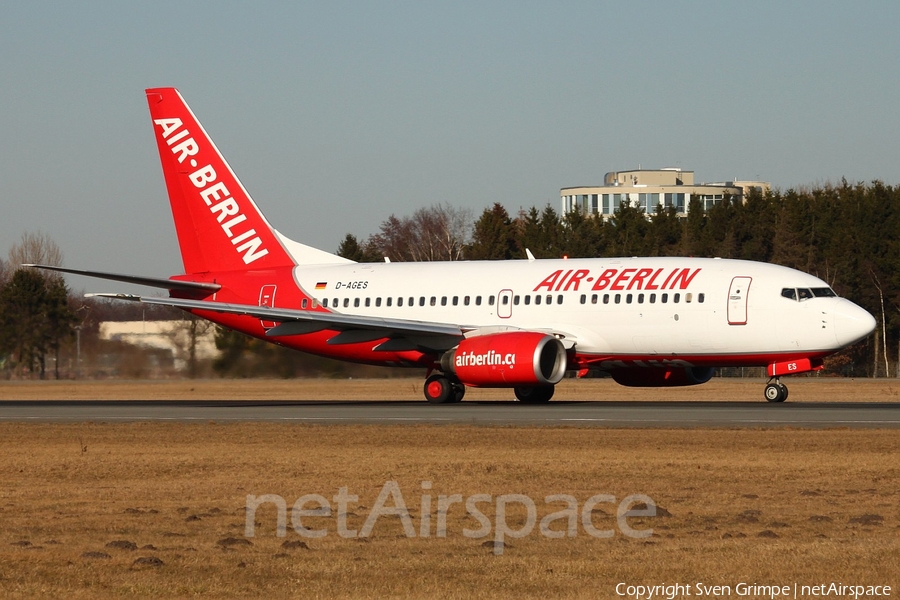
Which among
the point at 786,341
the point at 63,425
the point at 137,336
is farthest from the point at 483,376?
the point at 137,336

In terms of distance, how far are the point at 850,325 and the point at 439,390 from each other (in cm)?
1018

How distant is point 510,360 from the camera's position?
30.8 meters

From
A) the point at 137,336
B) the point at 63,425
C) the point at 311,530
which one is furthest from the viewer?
the point at 137,336

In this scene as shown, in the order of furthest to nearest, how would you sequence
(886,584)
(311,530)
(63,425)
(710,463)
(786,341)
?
(786,341)
(63,425)
(710,463)
(311,530)
(886,584)

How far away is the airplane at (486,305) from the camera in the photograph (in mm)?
30891

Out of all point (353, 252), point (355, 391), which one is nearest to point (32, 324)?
point (355, 391)

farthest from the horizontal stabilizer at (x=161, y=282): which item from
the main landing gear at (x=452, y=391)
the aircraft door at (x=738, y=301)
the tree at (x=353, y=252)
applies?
the tree at (x=353, y=252)

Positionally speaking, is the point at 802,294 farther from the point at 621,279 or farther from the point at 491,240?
the point at 491,240

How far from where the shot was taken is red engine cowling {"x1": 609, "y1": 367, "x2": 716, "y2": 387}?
3331cm

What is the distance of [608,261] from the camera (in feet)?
111

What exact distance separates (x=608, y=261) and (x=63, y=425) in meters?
14.9

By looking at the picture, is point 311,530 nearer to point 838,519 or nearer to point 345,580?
point 345,580

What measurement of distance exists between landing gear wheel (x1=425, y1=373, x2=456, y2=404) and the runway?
19.0 inches

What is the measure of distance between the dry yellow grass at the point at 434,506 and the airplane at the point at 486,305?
954 centimetres
